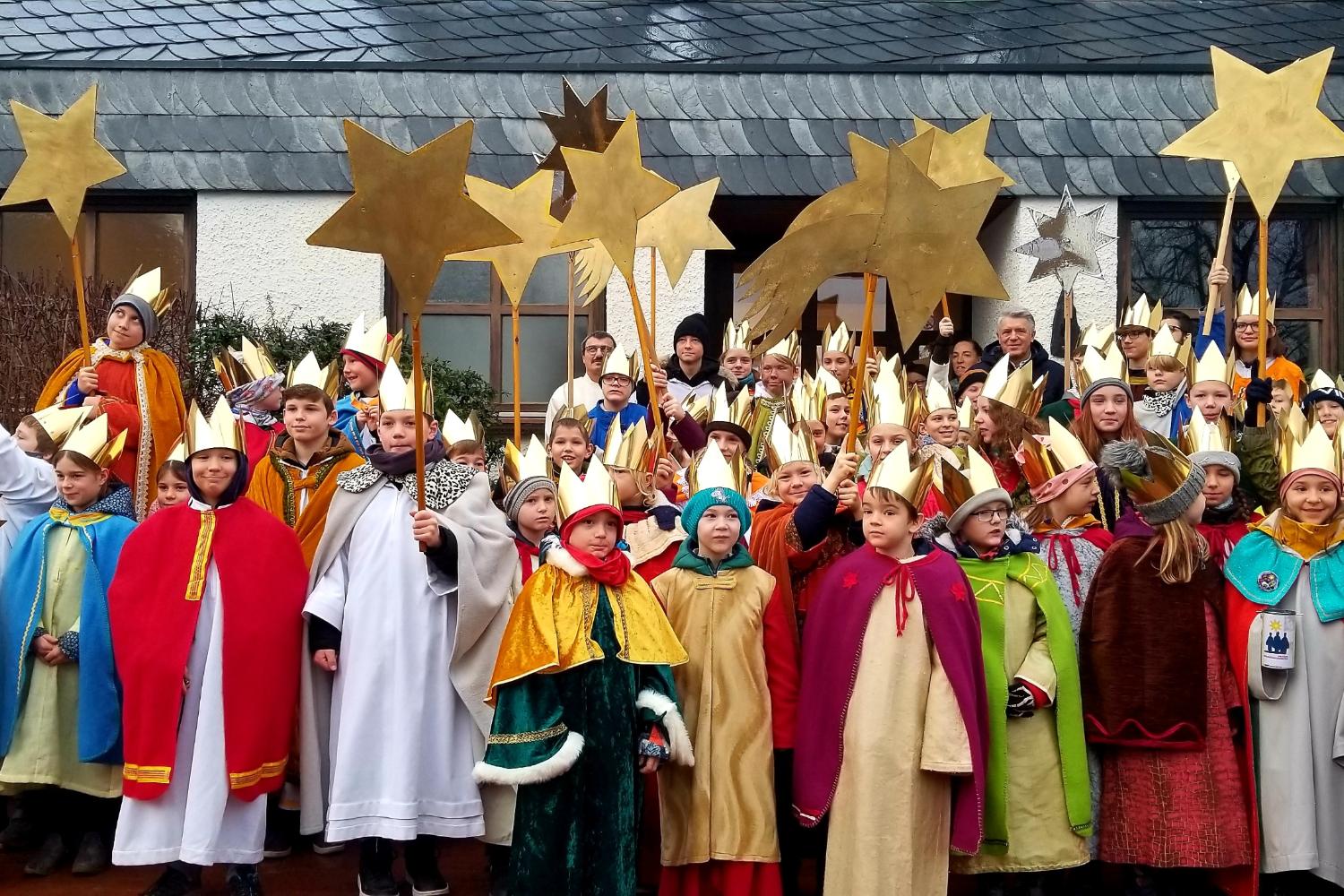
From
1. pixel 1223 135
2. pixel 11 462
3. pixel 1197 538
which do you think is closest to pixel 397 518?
pixel 11 462

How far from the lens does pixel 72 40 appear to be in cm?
1220

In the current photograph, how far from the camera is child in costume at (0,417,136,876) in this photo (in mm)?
5867

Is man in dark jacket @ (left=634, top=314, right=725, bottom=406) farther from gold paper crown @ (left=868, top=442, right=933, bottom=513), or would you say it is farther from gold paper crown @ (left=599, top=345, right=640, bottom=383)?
gold paper crown @ (left=868, top=442, right=933, bottom=513)

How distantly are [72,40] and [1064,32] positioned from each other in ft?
25.2

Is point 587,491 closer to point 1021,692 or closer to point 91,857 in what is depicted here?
point 1021,692

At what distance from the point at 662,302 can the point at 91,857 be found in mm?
6751

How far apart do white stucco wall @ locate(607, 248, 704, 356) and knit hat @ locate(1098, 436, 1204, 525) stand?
20.3 ft

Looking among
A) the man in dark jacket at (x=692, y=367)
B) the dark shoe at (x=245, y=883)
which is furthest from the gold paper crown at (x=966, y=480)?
the man in dark jacket at (x=692, y=367)

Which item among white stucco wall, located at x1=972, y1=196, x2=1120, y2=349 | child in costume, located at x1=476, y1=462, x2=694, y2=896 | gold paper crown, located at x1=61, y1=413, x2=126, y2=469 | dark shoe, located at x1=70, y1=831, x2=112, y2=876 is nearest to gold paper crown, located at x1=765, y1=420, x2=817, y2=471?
child in costume, located at x1=476, y1=462, x2=694, y2=896

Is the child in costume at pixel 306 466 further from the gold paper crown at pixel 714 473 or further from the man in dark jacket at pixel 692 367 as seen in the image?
the man in dark jacket at pixel 692 367

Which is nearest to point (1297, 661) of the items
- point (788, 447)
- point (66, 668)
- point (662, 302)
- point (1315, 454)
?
point (1315, 454)

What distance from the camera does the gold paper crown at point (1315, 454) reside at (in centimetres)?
576

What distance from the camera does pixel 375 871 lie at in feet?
18.1

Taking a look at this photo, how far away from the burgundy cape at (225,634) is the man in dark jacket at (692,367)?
3.68 metres
